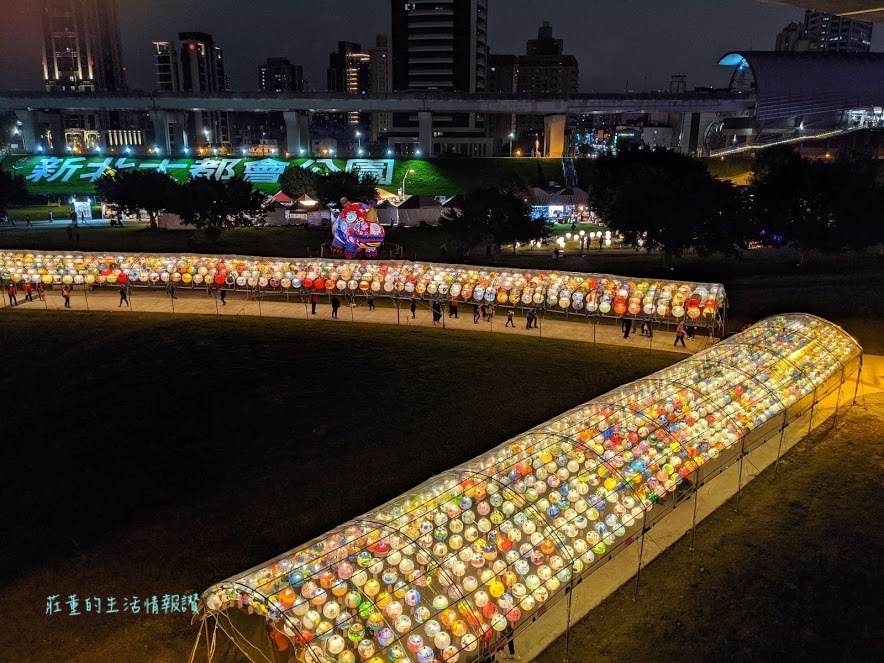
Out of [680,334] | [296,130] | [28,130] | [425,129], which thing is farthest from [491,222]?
[28,130]

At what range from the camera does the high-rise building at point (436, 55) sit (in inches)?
5773

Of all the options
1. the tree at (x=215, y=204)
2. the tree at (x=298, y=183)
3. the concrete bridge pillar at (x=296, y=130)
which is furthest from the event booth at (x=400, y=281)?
the concrete bridge pillar at (x=296, y=130)

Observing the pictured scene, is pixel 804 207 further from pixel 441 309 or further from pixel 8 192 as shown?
pixel 8 192

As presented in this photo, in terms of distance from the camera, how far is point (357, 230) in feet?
126

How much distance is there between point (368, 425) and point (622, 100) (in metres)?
94.3

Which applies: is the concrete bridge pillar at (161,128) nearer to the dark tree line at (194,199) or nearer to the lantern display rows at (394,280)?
the dark tree line at (194,199)

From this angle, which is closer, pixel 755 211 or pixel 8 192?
pixel 755 211

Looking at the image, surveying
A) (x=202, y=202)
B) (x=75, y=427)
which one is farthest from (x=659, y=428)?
(x=202, y=202)

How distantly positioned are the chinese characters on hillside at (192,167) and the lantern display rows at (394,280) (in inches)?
1976

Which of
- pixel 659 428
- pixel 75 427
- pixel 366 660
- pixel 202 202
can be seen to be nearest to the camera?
pixel 366 660

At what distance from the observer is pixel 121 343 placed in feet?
91.0

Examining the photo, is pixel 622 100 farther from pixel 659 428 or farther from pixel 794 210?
pixel 659 428

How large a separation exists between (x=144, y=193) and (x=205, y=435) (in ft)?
156

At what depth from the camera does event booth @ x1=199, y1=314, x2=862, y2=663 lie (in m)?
8.95
